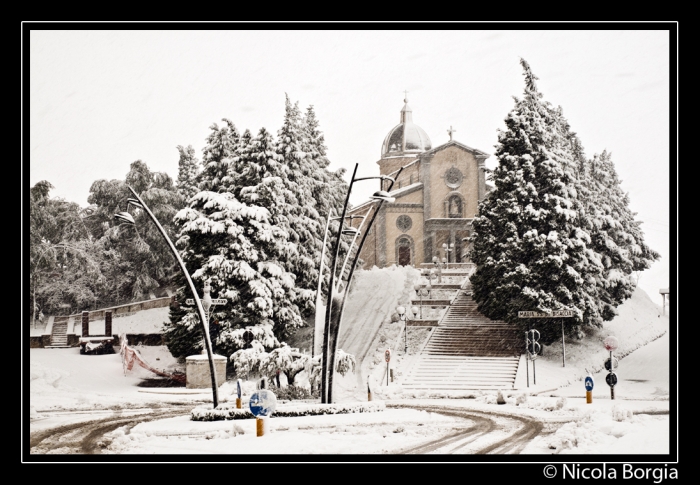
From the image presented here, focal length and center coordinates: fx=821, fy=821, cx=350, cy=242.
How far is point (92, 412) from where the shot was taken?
50.7ft

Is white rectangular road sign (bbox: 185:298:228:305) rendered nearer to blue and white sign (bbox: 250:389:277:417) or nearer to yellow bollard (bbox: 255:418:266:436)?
yellow bollard (bbox: 255:418:266:436)

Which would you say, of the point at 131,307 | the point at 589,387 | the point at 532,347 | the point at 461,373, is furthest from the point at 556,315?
the point at 131,307

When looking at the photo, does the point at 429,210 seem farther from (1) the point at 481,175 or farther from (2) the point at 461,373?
(2) the point at 461,373

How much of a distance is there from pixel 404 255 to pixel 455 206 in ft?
5.01

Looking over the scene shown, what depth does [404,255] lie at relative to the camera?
17.6m

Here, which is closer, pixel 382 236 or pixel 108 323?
pixel 108 323

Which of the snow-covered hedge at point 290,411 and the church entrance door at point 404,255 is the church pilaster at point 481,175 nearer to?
the church entrance door at point 404,255

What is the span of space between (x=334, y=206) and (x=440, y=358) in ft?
12.7

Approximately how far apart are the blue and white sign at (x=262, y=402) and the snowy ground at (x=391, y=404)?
68 centimetres

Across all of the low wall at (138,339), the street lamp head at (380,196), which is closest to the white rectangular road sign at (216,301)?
the low wall at (138,339)
